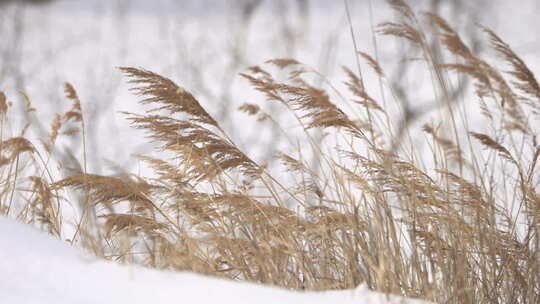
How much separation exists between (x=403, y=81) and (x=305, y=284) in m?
5.48

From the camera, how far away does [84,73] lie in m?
8.70

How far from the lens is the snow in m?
1.46

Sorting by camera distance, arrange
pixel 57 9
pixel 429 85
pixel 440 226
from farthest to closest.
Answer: pixel 57 9 < pixel 429 85 < pixel 440 226

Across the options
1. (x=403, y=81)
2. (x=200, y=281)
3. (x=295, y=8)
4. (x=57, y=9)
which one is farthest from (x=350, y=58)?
(x=200, y=281)

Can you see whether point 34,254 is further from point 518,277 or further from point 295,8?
point 295,8

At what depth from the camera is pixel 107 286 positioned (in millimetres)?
1551

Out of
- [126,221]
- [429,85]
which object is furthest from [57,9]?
Answer: [126,221]

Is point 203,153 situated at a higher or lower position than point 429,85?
lower

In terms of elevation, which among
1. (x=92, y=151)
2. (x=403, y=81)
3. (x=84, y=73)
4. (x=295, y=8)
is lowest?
(x=92, y=151)

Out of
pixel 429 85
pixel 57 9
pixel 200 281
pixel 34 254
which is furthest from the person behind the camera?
pixel 57 9

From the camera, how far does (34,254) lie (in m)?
1.67

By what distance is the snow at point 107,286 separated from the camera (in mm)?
1460

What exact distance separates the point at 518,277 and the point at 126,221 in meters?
1.20

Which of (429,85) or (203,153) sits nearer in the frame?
(203,153)
